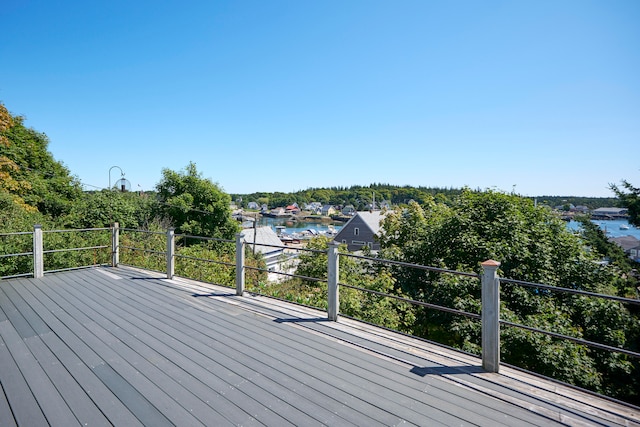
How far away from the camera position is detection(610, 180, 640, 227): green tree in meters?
12.4

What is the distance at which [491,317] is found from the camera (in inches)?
98.1

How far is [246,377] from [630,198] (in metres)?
16.9

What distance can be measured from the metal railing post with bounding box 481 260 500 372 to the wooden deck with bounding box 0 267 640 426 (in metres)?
0.11

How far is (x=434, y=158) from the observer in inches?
846

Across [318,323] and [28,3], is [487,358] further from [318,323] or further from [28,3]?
[28,3]

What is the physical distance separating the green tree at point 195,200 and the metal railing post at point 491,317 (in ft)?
65.0

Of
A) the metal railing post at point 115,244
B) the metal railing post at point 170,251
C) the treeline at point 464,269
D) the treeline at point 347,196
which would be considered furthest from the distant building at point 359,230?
the treeline at point 347,196

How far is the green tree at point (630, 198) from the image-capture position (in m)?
12.4

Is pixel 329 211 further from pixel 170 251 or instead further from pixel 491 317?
pixel 491 317

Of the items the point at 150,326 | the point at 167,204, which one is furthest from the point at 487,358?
the point at 167,204

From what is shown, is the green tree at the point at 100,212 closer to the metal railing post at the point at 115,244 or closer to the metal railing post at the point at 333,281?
the metal railing post at the point at 115,244

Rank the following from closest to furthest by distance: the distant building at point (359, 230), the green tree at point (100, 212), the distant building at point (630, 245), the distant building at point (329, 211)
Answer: the green tree at point (100, 212)
the distant building at point (630, 245)
the distant building at point (359, 230)
the distant building at point (329, 211)

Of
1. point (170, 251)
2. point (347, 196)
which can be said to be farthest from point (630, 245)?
point (347, 196)

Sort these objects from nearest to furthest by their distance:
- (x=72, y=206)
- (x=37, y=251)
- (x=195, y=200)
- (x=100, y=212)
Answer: (x=37, y=251) → (x=100, y=212) → (x=72, y=206) → (x=195, y=200)
